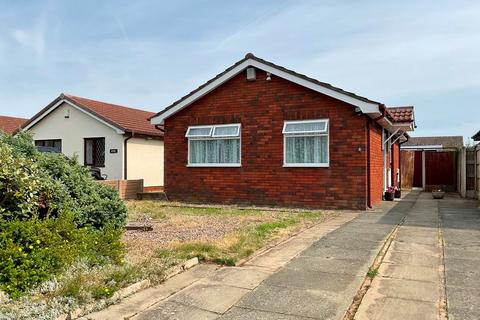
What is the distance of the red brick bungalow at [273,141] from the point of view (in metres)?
12.2

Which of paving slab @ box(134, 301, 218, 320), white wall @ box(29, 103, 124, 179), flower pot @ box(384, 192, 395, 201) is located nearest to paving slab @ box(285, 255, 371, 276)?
paving slab @ box(134, 301, 218, 320)

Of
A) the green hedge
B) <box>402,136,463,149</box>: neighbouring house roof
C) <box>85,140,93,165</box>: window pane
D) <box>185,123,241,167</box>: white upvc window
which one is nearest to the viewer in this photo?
the green hedge

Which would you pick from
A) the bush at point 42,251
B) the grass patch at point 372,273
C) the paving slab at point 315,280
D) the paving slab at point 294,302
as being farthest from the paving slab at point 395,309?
the bush at point 42,251

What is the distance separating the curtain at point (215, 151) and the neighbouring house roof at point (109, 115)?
483 centimetres

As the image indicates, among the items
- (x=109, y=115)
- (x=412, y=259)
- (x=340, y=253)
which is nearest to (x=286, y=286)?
(x=340, y=253)

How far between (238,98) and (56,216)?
9016 millimetres

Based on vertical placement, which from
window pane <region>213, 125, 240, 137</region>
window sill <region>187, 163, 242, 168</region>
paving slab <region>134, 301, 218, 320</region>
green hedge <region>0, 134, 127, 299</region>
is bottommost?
paving slab <region>134, 301, 218, 320</region>

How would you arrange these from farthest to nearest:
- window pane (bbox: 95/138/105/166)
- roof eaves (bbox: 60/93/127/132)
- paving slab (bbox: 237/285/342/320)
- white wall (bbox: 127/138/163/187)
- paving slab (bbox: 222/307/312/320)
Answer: window pane (bbox: 95/138/105/166), white wall (bbox: 127/138/163/187), roof eaves (bbox: 60/93/127/132), paving slab (bbox: 237/285/342/320), paving slab (bbox: 222/307/312/320)

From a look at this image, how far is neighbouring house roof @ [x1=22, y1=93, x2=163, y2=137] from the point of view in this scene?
18516 millimetres

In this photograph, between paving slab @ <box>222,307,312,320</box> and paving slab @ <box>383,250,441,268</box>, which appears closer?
paving slab @ <box>222,307,312,320</box>

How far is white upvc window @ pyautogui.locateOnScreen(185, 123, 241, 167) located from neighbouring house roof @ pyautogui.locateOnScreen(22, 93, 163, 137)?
188 inches

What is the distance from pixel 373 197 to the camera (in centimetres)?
1317

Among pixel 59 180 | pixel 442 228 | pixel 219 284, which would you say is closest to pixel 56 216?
pixel 59 180

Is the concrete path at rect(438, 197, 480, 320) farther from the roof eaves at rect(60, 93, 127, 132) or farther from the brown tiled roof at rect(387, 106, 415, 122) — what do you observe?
the roof eaves at rect(60, 93, 127, 132)
